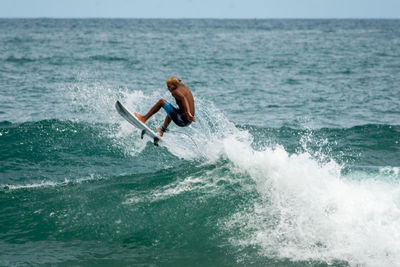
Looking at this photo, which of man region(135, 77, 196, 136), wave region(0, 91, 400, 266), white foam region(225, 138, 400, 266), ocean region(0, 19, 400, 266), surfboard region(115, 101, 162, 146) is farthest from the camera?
surfboard region(115, 101, 162, 146)

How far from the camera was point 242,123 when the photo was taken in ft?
55.4

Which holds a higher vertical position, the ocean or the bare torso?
the bare torso

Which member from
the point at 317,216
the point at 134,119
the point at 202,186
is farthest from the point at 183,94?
the point at 317,216

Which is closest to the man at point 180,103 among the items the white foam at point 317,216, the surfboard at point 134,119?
the surfboard at point 134,119

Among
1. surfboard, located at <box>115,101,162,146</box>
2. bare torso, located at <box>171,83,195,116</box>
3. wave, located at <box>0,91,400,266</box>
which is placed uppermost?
bare torso, located at <box>171,83,195,116</box>

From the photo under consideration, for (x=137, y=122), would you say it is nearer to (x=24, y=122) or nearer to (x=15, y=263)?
(x=15, y=263)

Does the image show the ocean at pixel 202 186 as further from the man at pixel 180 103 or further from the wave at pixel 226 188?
the man at pixel 180 103

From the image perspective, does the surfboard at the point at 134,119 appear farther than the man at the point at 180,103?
Yes

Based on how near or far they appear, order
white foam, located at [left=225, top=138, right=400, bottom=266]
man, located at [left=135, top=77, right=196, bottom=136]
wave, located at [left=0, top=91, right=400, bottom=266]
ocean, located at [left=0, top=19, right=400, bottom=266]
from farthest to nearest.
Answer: man, located at [left=135, top=77, right=196, bottom=136]
wave, located at [left=0, top=91, right=400, bottom=266]
ocean, located at [left=0, top=19, right=400, bottom=266]
white foam, located at [left=225, top=138, right=400, bottom=266]

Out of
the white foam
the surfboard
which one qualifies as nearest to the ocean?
the white foam

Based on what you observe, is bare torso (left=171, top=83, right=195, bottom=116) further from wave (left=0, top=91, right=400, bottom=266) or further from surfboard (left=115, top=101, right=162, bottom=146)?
wave (left=0, top=91, right=400, bottom=266)

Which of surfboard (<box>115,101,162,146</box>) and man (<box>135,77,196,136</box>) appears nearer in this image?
man (<box>135,77,196,136</box>)

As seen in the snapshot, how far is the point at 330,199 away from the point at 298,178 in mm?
755

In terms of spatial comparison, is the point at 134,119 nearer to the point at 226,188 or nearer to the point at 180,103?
the point at 180,103
